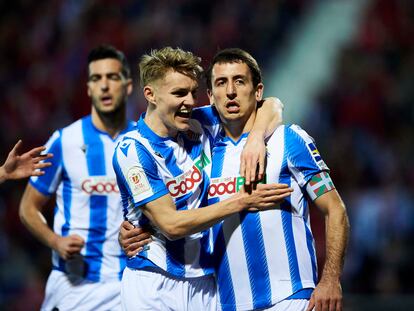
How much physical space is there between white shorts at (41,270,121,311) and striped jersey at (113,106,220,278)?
846 millimetres

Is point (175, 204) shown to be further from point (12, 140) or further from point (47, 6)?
point (47, 6)

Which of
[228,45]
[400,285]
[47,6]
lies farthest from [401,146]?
[47,6]

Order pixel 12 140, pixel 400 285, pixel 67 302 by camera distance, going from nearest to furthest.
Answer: pixel 67 302, pixel 400 285, pixel 12 140

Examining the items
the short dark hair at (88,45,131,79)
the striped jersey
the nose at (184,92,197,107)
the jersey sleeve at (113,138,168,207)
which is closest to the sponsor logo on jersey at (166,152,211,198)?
the striped jersey

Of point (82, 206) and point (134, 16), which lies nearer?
point (82, 206)

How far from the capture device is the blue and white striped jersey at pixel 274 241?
443 centimetres

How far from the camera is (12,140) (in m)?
10.0

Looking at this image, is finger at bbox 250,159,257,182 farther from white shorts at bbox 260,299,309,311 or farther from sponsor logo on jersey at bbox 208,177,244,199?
white shorts at bbox 260,299,309,311

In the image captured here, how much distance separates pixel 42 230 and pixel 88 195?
1.28ft

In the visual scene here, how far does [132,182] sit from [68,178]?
4.34 feet

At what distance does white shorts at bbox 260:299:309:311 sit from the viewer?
436 cm

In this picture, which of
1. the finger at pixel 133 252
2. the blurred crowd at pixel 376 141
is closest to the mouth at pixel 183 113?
the finger at pixel 133 252

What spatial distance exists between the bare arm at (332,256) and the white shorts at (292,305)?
3.0 inches

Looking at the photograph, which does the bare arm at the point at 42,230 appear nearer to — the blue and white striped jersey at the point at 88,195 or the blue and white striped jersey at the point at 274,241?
the blue and white striped jersey at the point at 88,195
